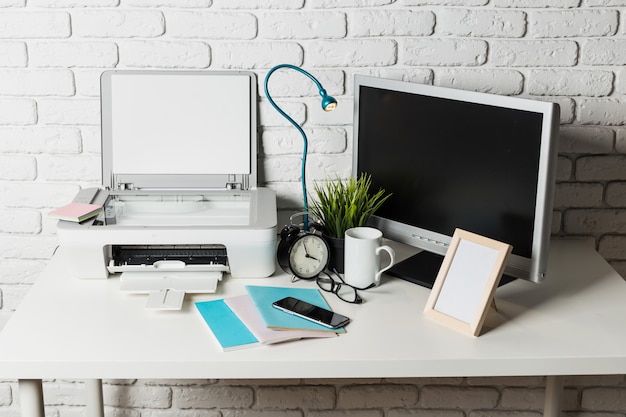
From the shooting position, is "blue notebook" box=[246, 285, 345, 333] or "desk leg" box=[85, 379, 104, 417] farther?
"desk leg" box=[85, 379, 104, 417]

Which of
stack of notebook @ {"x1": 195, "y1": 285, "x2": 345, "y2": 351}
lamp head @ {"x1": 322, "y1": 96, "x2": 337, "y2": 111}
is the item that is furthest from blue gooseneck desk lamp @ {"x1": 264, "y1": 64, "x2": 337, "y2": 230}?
stack of notebook @ {"x1": 195, "y1": 285, "x2": 345, "y2": 351}

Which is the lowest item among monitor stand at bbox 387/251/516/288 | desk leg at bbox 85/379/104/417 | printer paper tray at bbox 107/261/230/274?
desk leg at bbox 85/379/104/417

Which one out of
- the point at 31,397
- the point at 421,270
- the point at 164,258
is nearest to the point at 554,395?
the point at 421,270

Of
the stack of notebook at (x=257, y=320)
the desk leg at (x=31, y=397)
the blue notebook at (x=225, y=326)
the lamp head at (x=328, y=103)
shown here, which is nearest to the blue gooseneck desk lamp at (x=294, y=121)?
the lamp head at (x=328, y=103)

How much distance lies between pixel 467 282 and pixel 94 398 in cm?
107

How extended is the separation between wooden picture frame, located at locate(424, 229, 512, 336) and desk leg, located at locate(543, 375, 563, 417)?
1.85 ft

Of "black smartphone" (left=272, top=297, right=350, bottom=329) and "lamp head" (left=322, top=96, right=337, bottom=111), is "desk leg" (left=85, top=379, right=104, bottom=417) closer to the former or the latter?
"black smartphone" (left=272, top=297, right=350, bottom=329)

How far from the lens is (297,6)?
1964 millimetres

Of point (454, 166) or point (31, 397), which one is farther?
point (454, 166)

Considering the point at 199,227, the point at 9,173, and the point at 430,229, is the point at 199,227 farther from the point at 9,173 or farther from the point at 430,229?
the point at 9,173

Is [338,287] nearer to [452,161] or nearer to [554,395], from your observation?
[452,161]

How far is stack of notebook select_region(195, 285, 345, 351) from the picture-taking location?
5.02 feet

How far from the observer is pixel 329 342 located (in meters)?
1.54

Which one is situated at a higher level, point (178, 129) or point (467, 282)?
point (178, 129)
